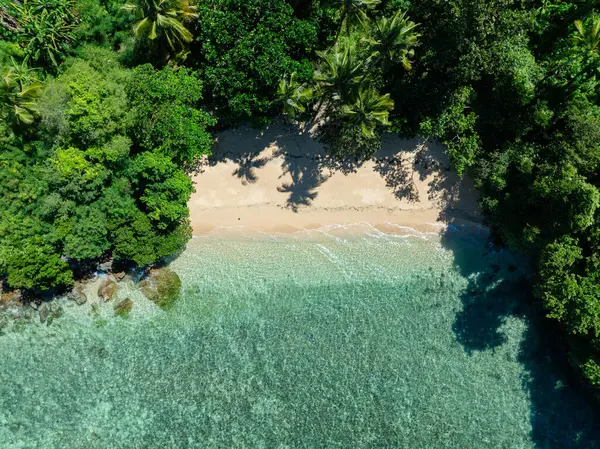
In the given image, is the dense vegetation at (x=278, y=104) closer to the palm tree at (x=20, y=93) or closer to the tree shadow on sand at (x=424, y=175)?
the palm tree at (x=20, y=93)

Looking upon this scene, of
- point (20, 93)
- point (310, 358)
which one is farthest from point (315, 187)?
point (20, 93)

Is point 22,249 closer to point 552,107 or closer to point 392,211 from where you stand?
point 392,211

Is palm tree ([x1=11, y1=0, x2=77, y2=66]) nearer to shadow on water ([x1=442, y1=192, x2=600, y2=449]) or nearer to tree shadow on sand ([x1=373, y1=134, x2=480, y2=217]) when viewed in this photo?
tree shadow on sand ([x1=373, y1=134, x2=480, y2=217])

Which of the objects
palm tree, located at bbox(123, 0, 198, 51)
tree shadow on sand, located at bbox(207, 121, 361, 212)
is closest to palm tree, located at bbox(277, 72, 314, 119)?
tree shadow on sand, located at bbox(207, 121, 361, 212)

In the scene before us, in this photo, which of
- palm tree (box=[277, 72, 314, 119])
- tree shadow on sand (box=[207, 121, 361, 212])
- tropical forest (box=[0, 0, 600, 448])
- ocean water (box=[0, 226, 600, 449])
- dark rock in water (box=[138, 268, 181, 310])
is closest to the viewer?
palm tree (box=[277, 72, 314, 119])

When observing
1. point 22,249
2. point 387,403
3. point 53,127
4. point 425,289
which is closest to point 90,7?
point 53,127

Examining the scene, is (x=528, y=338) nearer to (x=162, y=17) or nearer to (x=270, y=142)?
(x=270, y=142)

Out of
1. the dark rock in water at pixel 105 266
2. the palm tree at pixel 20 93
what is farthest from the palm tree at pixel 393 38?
the dark rock in water at pixel 105 266
